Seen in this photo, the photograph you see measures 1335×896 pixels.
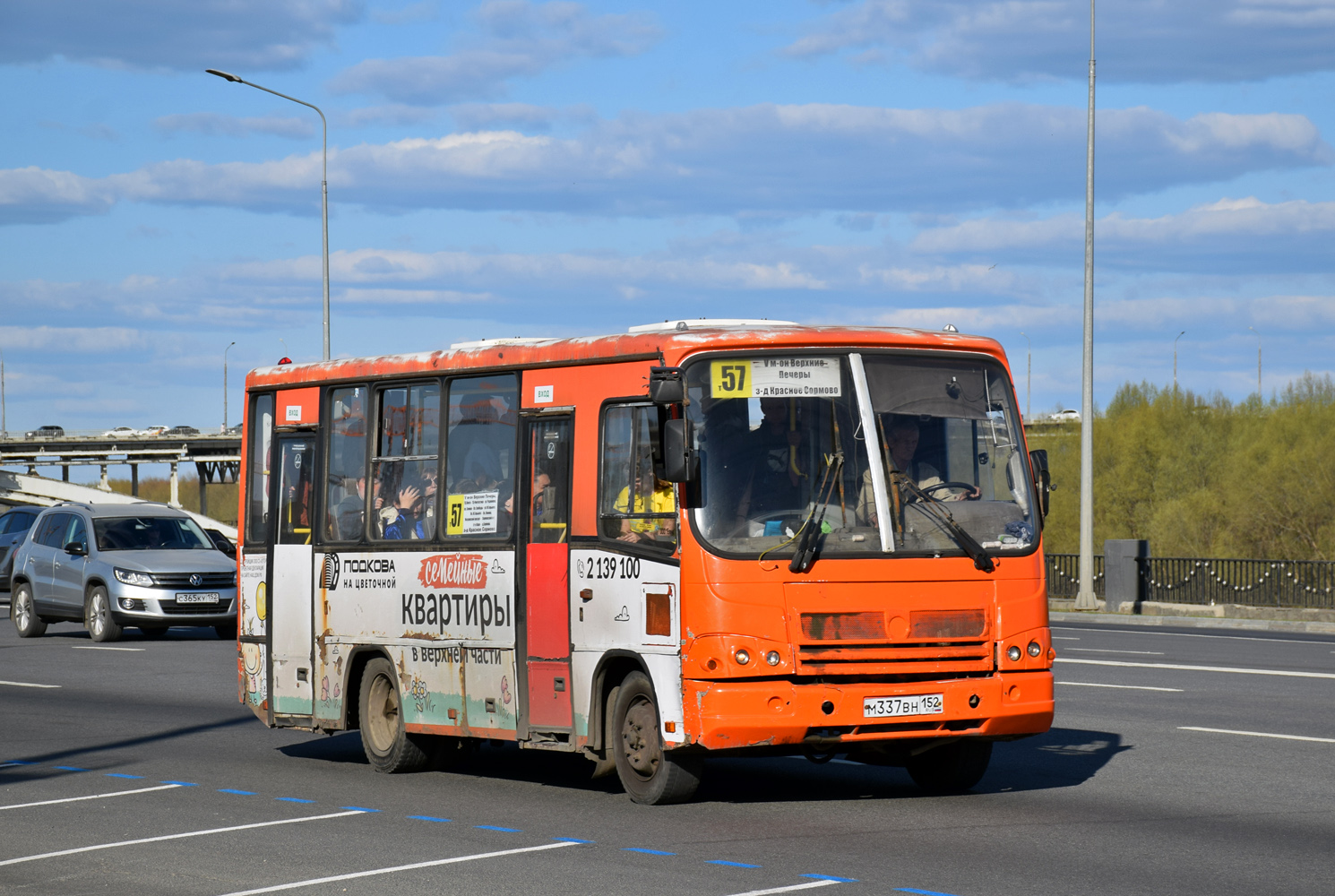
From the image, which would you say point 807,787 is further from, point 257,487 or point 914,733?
point 257,487

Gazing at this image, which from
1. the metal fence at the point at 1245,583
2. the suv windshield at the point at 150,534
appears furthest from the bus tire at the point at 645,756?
the metal fence at the point at 1245,583

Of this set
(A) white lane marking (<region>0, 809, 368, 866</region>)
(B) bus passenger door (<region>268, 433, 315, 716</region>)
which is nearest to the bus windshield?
(A) white lane marking (<region>0, 809, 368, 866</region>)

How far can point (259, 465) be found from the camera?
45.1ft

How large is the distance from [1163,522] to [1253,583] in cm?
2325

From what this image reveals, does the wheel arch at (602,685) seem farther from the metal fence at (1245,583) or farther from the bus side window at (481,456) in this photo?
the metal fence at (1245,583)

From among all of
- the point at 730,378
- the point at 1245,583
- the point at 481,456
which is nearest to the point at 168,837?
the point at 481,456

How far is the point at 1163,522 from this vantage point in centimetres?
6009

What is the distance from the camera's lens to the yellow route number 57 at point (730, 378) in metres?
9.98

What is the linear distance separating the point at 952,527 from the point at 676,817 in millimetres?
2174

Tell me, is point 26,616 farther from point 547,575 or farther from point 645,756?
point 645,756

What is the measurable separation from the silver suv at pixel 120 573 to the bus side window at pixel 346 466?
526 inches

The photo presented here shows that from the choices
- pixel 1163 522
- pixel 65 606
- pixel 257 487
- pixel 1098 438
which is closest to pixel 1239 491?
pixel 1163 522

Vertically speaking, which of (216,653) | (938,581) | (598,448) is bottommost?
(216,653)

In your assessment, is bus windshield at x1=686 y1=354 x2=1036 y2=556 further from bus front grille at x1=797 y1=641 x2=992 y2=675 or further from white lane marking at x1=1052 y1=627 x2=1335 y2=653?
white lane marking at x1=1052 y1=627 x2=1335 y2=653
